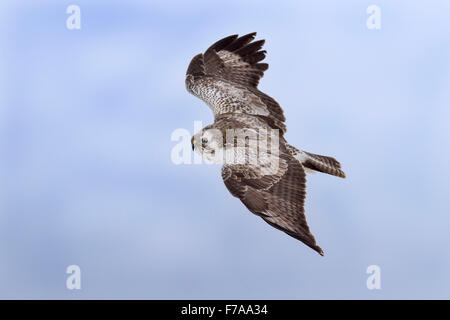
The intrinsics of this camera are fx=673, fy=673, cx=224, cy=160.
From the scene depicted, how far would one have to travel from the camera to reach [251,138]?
11.2 metres

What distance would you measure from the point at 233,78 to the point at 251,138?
2.57 metres

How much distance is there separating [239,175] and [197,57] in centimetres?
424

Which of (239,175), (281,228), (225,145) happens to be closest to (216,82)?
(225,145)

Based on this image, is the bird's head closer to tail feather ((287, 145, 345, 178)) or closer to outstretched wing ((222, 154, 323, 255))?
outstretched wing ((222, 154, 323, 255))

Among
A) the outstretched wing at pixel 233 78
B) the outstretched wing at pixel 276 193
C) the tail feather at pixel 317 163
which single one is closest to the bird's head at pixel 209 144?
the outstretched wing at pixel 276 193

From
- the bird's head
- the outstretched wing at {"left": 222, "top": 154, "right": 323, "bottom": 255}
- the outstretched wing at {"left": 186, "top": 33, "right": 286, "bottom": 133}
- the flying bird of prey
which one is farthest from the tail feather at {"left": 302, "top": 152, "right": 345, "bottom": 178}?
the bird's head

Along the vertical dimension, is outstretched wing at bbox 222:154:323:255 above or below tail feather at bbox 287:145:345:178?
below

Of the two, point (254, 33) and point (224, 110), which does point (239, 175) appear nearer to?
point (224, 110)

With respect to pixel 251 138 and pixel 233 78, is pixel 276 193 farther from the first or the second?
pixel 233 78

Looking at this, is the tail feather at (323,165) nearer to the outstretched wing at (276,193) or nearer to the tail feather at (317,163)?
the tail feather at (317,163)

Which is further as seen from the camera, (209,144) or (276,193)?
(209,144)

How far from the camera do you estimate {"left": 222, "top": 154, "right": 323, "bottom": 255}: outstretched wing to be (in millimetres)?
9734

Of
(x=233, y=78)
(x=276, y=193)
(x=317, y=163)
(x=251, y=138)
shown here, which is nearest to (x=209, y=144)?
(x=251, y=138)

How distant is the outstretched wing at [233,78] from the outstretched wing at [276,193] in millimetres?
2164
